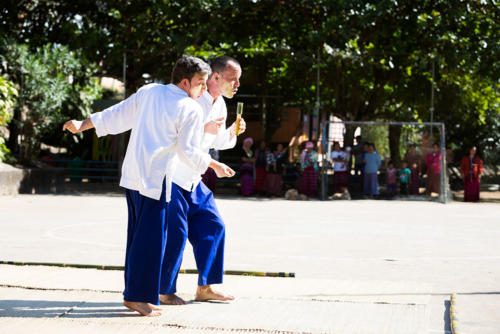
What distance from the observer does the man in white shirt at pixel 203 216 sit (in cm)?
577

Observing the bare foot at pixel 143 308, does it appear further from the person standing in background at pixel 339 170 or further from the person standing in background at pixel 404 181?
the person standing in background at pixel 404 181

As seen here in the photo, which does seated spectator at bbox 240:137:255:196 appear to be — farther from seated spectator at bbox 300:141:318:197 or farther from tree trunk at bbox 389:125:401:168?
tree trunk at bbox 389:125:401:168

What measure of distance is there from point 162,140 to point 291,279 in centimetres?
239

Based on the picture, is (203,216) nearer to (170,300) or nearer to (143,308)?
(170,300)

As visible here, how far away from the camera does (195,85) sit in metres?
5.67

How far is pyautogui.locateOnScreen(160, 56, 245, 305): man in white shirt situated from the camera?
18.9 ft

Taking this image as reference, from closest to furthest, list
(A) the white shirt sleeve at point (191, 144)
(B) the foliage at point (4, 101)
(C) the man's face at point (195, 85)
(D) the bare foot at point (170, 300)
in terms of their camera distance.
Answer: (A) the white shirt sleeve at point (191, 144) → (C) the man's face at point (195, 85) → (D) the bare foot at point (170, 300) → (B) the foliage at point (4, 101)

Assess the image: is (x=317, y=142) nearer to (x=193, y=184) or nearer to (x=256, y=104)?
(x=256, y=104)

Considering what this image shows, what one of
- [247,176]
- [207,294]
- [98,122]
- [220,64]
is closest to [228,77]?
[220,64]

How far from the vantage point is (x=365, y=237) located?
11.6 m

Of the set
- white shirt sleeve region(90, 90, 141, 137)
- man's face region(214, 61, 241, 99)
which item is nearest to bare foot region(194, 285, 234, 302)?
white shirt sleeve region(90, 90, 141, 137)

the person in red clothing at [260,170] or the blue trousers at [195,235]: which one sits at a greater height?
the person in red clothing at [260,170]

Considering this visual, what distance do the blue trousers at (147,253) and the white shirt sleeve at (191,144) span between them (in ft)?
1.08

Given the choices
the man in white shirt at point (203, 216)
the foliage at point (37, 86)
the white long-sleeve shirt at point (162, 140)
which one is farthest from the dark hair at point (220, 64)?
the foliage at point (37, 86)
